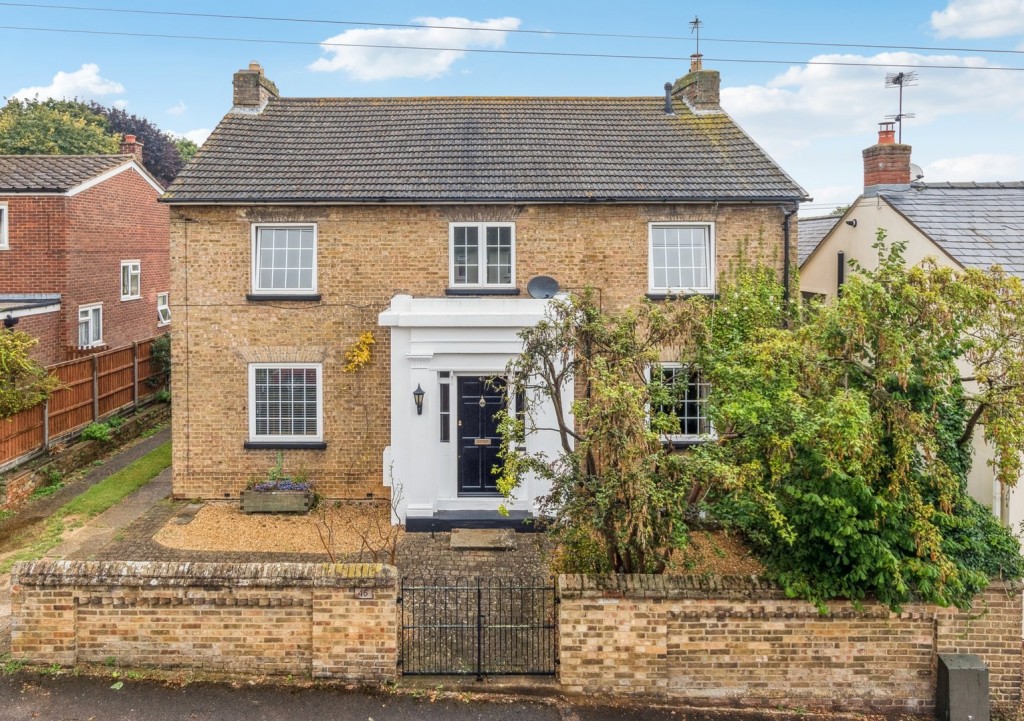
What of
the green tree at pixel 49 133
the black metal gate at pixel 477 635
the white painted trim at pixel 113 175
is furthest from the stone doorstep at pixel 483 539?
the green tree at pixel 49 133

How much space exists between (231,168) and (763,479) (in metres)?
12.1

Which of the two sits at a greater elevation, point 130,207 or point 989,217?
point 130,207

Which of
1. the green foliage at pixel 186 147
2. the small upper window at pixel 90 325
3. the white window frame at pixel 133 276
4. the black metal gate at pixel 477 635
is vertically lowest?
the black metal gate at pixel 477 635

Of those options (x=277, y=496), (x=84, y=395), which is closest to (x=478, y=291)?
(x=277, y=496)

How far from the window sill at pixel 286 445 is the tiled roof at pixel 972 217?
1189cm

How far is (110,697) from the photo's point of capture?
7852mm

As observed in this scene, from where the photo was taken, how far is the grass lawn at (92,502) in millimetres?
11867

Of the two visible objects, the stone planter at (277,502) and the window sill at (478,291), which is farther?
the window sill at (478,291)

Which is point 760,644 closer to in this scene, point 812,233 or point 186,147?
point 812,233

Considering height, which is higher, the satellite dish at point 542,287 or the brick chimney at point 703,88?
the brick chimney at point 703,88

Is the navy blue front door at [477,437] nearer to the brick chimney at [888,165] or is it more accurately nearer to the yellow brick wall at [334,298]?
the yellow brick wall at [334,298]

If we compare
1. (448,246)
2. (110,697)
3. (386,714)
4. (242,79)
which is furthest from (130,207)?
(386,714)

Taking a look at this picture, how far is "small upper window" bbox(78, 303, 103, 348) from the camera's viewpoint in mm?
20750

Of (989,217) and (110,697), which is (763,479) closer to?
(110,697)
